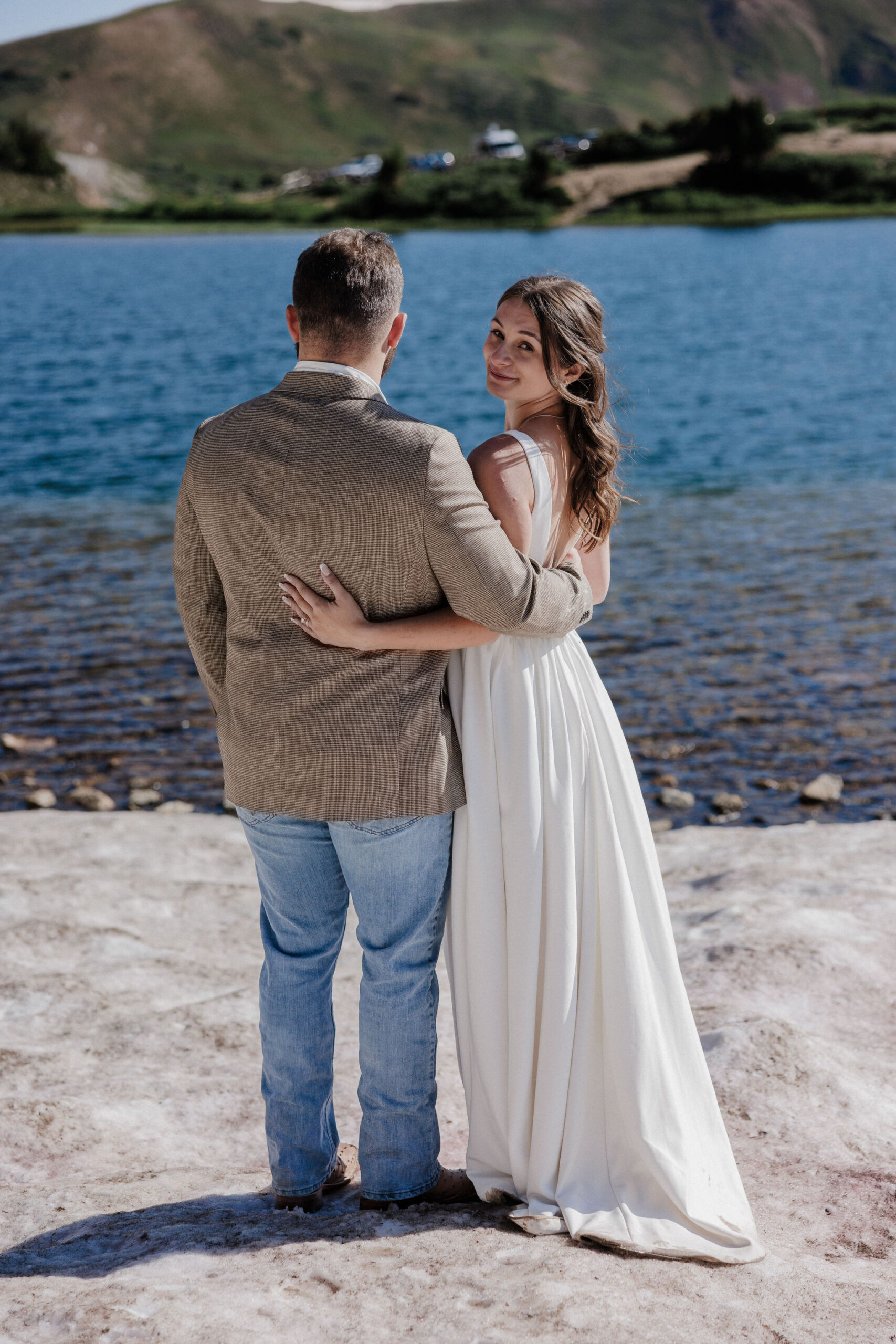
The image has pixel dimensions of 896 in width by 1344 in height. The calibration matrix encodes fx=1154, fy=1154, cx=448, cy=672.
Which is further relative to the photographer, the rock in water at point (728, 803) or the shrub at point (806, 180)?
the shrub at point (806, 180)

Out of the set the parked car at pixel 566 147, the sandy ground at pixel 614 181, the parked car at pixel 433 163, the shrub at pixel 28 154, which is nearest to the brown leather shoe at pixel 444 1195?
the sandy ground at pixel 614 181

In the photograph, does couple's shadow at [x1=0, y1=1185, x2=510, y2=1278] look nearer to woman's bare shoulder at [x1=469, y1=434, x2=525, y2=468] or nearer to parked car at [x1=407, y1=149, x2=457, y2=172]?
woman's bare shoulder at [x1=469, y1=434, x2=525, y2=468]

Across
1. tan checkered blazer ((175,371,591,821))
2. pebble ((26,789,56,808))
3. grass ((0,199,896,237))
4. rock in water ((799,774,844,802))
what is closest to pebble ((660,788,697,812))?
rock in water ((799,774,844,802))

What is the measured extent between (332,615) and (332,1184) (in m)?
1.69

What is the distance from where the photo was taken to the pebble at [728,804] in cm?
729

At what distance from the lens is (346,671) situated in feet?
8.62

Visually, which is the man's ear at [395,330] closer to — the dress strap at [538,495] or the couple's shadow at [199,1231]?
the dress strap at [538,495]

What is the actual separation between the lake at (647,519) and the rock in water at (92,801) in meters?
0.13

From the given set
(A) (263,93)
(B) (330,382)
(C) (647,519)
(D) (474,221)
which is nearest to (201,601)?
(B) (330,382)

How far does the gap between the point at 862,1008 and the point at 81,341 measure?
2907 centimetres

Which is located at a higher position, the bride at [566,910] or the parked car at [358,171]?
the parked car at [358,171]

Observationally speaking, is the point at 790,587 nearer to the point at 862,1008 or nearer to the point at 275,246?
the point at 862,1008

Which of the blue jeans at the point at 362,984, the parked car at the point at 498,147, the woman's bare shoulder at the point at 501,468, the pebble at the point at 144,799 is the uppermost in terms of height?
the parked car at the point at 498,147

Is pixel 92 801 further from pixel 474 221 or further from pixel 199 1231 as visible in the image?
pixel 474 221
